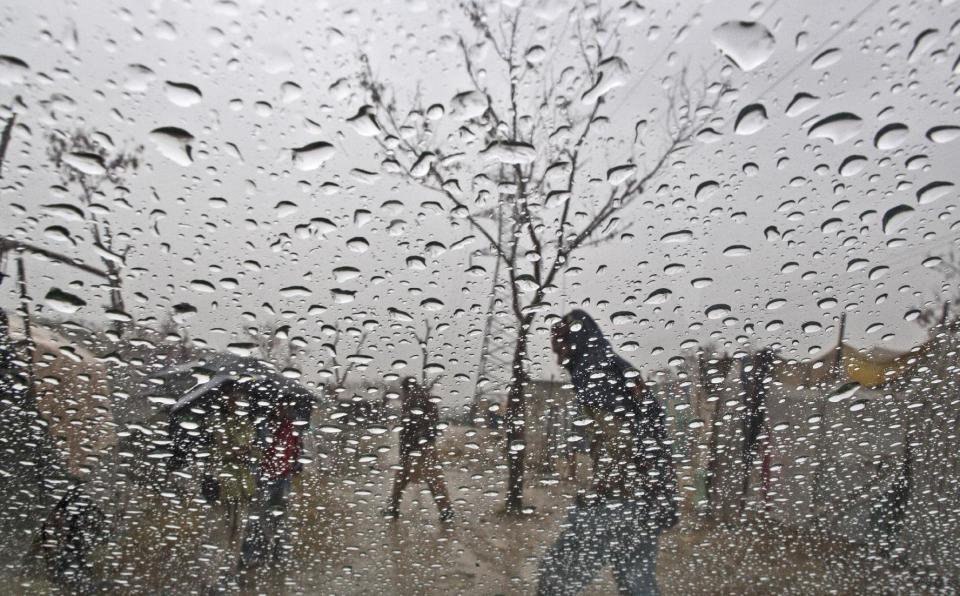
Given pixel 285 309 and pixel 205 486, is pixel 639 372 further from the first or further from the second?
pixel 205 486

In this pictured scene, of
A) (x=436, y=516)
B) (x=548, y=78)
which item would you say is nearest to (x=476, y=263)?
(x=548, y=78)

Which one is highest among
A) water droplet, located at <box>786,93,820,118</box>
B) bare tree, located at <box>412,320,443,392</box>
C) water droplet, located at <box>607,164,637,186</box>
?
water droplet, located at <box>786,93,820,118</box>

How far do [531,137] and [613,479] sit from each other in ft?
5.04

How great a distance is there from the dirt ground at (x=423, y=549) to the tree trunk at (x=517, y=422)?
0.05m

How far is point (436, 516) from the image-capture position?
2.47 metres

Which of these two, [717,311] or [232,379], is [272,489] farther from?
[717,311]

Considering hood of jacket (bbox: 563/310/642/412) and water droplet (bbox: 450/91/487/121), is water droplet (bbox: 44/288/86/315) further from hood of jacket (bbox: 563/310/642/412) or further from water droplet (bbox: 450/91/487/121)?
hood of jacket (bbox: 563/310/642/412)

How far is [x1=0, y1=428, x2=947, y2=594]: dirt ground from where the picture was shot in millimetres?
2404

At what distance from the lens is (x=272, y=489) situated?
238cm

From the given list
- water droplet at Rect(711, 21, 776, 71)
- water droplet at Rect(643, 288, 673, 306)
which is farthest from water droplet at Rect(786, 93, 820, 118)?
water droplet at Rect(643, 288, 673, 306)

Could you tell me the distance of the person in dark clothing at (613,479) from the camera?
2.03 metres

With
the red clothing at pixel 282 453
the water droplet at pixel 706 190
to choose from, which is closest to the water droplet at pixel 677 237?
the water droplet at pixel 706 190

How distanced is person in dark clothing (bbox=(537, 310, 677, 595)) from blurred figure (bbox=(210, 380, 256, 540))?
121 cm

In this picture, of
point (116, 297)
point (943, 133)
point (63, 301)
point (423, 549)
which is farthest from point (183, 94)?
point (423, 549)
